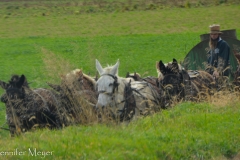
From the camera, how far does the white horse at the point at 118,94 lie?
34.3 feet

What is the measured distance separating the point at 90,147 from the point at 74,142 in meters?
0.32

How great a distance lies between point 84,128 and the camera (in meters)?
9.40

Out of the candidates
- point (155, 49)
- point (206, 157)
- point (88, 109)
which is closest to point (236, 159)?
point (206, 157)

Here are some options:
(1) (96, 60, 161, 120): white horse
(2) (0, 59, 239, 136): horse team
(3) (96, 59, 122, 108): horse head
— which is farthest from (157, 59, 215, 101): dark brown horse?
(3) (96, 59, 122, 108): horse head

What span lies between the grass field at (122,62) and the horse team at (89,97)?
0.44m

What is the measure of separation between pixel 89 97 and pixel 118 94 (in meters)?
0.55

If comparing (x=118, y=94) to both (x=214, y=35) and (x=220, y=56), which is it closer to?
(x=220, y=56)

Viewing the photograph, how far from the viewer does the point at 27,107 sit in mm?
10289

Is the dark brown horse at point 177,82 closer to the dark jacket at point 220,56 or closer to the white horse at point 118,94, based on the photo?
the white horse at point 118,94

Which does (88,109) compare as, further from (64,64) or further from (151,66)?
(151,66)

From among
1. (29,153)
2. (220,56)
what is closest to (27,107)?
(29,153)

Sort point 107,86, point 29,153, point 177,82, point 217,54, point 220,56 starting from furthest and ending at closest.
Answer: point 217,54 → point 220,56 → point 177,82 → point 107,86 → point 29,153

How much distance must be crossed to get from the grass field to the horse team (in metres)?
0.44

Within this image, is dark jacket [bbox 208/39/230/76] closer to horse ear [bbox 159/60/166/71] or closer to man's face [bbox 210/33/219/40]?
man's face [bbox 210/33/219/40]
